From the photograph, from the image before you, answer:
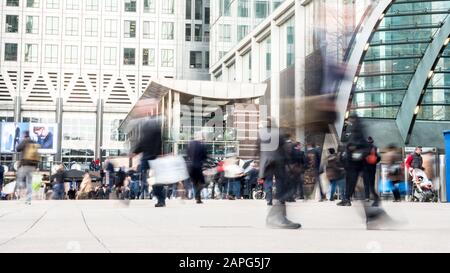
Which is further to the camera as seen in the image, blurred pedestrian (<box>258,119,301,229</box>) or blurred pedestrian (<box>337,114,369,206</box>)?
blurred pedestrian (<box>337,114,369,206</box>)

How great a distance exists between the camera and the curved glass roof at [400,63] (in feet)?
120

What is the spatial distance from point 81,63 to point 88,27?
3.58 metres

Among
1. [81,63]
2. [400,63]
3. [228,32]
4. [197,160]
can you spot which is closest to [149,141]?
[197,160]

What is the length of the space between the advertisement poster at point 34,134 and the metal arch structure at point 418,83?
918 inches

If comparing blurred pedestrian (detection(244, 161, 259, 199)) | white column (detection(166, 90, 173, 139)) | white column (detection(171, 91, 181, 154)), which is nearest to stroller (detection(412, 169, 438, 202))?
blurred pedestrian (detection(244, 161, 259, 199))

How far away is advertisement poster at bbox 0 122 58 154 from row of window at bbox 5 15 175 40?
1953 centimetres

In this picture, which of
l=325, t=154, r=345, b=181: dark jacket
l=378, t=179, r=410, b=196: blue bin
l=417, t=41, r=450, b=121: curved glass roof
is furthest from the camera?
l=417, t=41, r=450, b=121: curved glass roof

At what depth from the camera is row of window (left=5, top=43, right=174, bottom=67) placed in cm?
6225

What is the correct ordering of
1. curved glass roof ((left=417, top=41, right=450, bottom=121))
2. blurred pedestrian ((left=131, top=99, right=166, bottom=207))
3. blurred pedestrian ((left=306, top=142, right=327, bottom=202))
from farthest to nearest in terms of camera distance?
curved glass roof ((left=417, top=41, right=450, bottom=121)), blurred pedestrian ((left=306, top=142, right=327, bottom=202)), blurred pedestrian ((left=131, top=99, right=166, bottom=207))

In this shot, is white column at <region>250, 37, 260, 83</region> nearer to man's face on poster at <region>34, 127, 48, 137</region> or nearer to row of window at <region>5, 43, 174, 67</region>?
man's face on poster at <region>34, 127, 48, 137</region>

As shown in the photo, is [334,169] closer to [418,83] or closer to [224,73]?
[418,83]

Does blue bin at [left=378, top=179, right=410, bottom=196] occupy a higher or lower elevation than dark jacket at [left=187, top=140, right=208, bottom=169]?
lower

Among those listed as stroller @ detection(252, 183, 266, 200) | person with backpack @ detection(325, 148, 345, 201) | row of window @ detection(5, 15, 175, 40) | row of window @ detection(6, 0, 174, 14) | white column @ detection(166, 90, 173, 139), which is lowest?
stroller @ detection(252, 183, 266, 200)
